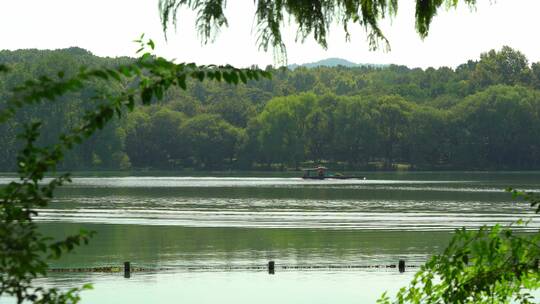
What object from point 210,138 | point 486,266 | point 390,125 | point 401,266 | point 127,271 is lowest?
point 401,266

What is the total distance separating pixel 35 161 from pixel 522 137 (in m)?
156

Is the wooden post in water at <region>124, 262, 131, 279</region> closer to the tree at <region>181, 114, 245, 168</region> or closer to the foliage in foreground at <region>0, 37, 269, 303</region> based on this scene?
the foliage in foreground at <region>0, 37, 269, 303</region>

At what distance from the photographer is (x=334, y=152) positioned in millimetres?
160750

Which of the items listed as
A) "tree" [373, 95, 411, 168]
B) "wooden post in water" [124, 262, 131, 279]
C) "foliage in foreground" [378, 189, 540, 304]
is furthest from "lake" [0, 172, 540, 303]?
"tree" [373, 95, 411, 168]

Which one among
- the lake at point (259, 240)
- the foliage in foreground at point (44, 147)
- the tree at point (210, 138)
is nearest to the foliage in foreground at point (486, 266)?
the foliage in foreground at point (44, 147)

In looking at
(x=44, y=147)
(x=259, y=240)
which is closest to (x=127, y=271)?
(x=259, y=240)

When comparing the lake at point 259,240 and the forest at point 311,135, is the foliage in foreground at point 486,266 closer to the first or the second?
the lake at point 259,240

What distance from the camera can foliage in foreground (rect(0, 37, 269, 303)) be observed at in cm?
412

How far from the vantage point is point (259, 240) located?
4662 centimetres

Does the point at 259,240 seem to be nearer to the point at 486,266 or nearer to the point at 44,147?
the point at 486,266

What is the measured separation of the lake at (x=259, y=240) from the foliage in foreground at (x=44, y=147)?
69.8ft

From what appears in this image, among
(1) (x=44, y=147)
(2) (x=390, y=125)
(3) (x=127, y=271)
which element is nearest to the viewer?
(1) (x=44, y=147)

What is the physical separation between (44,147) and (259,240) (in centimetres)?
4228

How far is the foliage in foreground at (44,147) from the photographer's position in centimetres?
412
